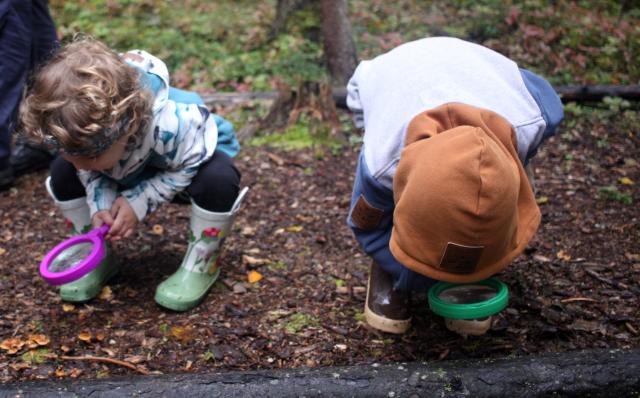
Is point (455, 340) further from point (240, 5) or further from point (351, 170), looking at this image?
point (240, 5)

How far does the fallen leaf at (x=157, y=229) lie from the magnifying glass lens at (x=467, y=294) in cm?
144

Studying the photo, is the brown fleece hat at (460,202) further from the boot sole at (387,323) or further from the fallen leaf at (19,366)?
the fallen leaf at (19,366)

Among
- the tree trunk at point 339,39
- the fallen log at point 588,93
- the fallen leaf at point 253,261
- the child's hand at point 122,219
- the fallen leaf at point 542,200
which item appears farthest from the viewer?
the tree trunk at point 339,39

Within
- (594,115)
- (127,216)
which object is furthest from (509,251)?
(594,115)

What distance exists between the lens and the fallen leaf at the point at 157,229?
2965 mm

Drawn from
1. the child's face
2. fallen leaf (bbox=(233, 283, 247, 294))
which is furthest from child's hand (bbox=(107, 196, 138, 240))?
fallen leaf (bbox=(233, 283, 247, 294))

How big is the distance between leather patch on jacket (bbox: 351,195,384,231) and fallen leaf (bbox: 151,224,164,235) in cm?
123

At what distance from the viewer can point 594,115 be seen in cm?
396

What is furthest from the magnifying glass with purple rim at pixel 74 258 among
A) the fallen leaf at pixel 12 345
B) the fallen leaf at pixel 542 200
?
the fallen leaf at pixel 542 200

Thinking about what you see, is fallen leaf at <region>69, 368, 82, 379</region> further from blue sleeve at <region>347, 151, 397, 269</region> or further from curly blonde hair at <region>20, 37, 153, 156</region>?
blue sleeve at <region>347, 151, 397, 269</region>

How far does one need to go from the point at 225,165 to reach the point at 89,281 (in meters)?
0.63

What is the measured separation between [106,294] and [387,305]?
1.05 meters

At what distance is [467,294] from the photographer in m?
2.03

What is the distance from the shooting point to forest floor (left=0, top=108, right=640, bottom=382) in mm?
2078
